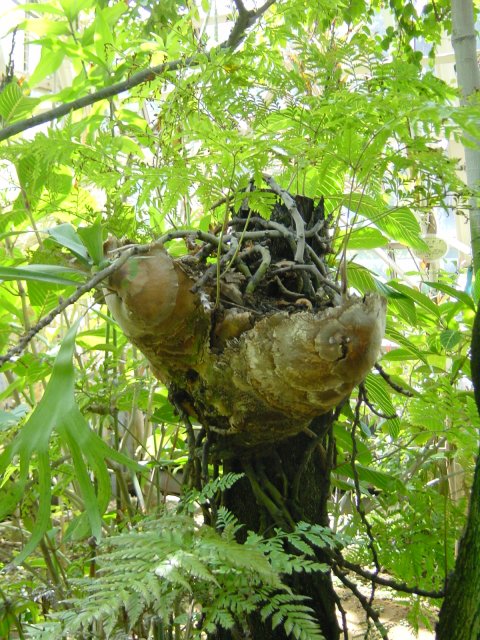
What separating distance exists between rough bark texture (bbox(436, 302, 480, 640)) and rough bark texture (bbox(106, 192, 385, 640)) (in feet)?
0.53

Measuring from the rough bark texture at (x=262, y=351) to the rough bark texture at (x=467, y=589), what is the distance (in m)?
0.16

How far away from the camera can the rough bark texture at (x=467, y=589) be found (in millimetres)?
595

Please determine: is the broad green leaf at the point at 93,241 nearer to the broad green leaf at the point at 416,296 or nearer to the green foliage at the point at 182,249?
the green foliage at the point at 182,249

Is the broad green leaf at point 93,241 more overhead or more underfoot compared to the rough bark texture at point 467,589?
more overhead

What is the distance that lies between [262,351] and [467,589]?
308mm

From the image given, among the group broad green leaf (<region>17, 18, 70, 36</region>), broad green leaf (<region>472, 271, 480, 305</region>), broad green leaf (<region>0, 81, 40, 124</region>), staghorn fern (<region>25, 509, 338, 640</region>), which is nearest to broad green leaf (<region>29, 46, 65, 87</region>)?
broad green leaf (<region>17, 18, 70, 36</region>)

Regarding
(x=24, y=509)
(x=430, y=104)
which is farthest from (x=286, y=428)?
(x=24, y=509)

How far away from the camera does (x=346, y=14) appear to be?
156 centimetres

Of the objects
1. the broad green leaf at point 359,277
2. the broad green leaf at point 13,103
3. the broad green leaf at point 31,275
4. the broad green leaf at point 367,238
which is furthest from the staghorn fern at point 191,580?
the broad green leaf at point 13,103

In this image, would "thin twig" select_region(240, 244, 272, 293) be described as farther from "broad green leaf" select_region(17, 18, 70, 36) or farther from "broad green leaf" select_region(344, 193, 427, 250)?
"broad green leaf" select_region(17, 18, 70, 36)

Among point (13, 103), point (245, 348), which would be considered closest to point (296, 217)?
point (245, 348)

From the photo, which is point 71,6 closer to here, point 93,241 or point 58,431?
point 93,241

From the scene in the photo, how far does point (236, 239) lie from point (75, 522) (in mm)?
547

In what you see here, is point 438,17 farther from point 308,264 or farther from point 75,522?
point 75,522
